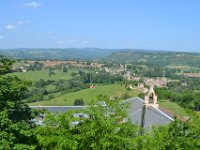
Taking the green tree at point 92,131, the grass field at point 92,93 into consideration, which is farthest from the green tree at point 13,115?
the grass field at point 92,93

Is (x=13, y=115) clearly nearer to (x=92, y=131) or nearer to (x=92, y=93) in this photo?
(x=92, y=131)

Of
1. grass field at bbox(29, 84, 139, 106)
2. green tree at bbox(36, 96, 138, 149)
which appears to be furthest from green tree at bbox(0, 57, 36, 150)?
grass field at bbox(29, 84, 139, 106)

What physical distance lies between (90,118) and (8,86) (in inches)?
169

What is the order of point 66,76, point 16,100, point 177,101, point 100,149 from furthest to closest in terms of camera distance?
1. point 66,76
2. point 177,101
3. point 16,100
4. point 100,149

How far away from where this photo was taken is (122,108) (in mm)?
18859

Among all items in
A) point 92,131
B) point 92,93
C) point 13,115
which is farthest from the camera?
point 92,93

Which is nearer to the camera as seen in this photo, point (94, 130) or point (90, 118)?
point (94, 130)

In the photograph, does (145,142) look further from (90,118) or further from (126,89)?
(126,89)

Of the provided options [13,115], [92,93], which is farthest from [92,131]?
[92,93]

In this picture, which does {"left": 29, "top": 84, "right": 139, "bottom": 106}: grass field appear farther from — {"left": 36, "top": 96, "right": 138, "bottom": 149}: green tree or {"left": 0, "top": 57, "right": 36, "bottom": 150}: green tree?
{"left": 36, "top": 96, "right": 138, "bottom": 149}: green tree

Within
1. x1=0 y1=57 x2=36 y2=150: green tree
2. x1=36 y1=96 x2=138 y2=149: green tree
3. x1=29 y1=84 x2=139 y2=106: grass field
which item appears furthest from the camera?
x1=29 y1=84 x2=139 y2=106: grass field

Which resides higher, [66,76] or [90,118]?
[90,118]

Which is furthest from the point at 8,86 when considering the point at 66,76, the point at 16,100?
the point at 66,76

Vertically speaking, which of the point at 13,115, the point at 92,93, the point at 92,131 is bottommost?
the point at 92,93
